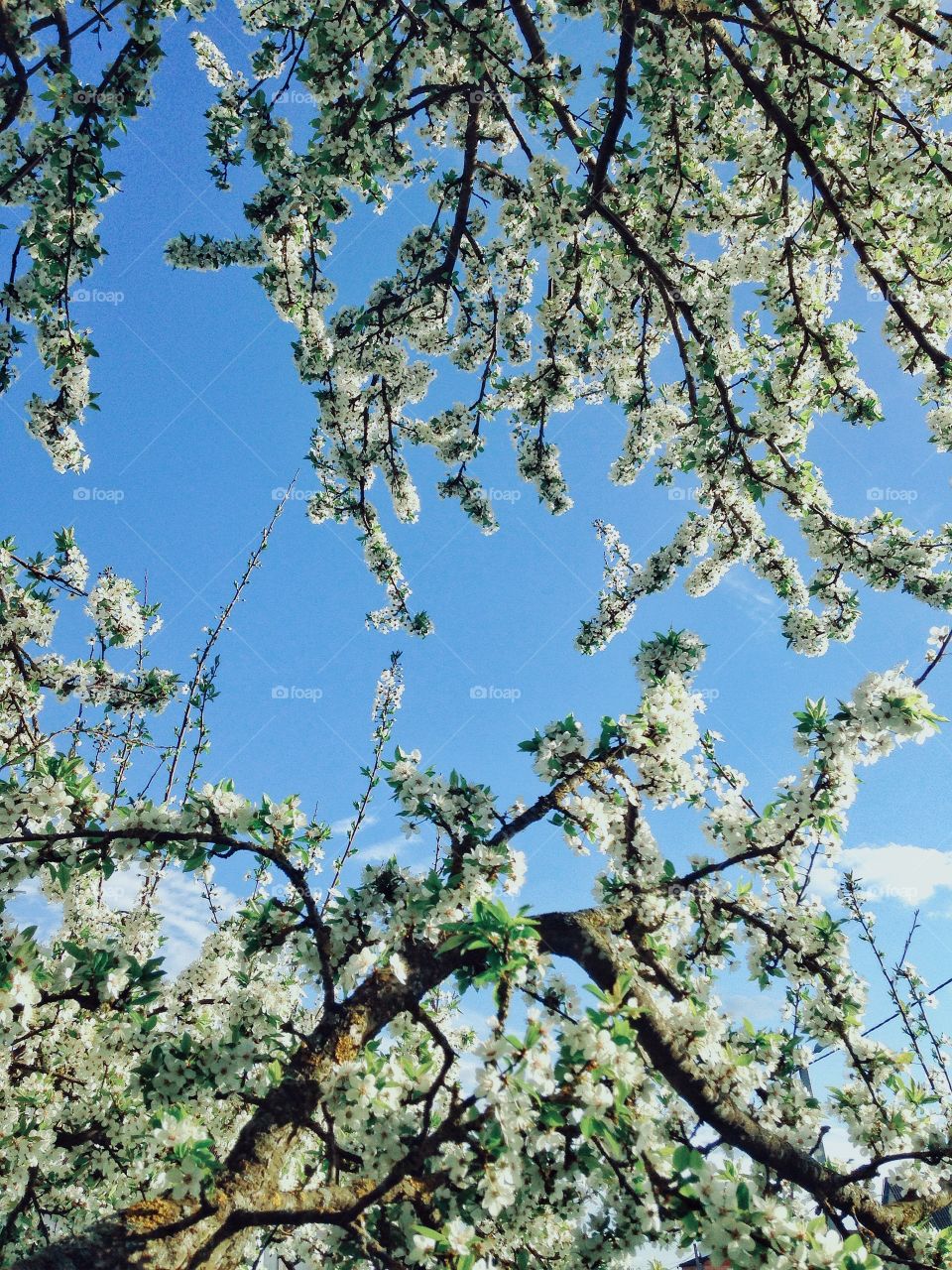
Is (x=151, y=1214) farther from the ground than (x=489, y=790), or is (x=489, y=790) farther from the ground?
(x=489, y=790)

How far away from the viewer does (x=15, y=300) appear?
19.9ft

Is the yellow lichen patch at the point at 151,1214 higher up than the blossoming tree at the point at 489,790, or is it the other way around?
the blossoming tree at the point at 489,790

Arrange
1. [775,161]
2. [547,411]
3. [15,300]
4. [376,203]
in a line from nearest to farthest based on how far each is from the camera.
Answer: [15,300]
[775,161]
[376,203]
[547,411]

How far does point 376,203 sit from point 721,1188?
802cm

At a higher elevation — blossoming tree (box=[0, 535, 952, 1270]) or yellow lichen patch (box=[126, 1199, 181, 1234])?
blossoming tree (box=[0, 535, 952, 1270])

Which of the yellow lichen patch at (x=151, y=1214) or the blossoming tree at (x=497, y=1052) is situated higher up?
the blossoming tree at (x=497, y=1052)

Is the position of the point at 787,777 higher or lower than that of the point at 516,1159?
higher

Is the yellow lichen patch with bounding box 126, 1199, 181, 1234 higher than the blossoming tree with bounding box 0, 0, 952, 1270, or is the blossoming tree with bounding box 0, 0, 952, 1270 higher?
the blossoming tree with bounding box 0, 0, 952, 1270

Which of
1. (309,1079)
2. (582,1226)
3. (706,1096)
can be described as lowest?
(582,1226)

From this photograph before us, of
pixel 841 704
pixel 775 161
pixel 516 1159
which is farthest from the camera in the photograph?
pixel 775 161

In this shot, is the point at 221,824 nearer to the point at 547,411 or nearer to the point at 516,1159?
the point at 516,1159

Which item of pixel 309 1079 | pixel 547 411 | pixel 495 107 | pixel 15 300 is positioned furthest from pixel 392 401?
pixel 309 1079

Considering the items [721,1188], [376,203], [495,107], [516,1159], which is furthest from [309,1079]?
[495,107]

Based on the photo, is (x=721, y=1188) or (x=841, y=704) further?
(x=841, y=704)
